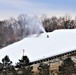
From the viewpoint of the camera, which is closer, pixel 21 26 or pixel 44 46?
pixel 44 46

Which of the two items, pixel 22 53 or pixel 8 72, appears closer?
pixel 8 72

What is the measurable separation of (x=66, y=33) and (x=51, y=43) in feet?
15.9

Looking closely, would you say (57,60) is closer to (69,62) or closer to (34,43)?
(34,43)

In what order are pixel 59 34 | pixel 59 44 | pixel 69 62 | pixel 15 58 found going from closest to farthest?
pixel 69 62
pixel 15 58
pixel 59 44
pixel 59 34

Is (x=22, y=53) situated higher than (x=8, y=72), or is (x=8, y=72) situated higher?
(x=8, y=72)

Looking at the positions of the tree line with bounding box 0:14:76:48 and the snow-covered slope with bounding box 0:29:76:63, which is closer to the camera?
the snow-covered slope with bounding box 0:29:76:63

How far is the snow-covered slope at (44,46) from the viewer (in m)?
54.4

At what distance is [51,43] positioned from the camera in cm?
5794

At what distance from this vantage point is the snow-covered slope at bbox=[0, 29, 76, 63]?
54394 mm

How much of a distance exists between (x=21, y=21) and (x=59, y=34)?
49.9m

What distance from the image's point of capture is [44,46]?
57.5 m

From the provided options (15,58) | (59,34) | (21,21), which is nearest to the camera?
(15,58)

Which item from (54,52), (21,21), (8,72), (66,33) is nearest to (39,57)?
(54,52)

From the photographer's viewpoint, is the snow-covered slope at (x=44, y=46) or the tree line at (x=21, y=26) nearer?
the snow-covered slope at (x=44, y=46)
